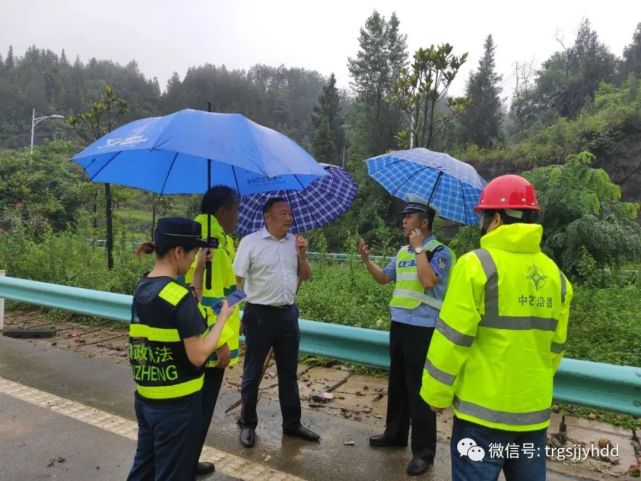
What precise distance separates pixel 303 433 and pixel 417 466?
0.88 m

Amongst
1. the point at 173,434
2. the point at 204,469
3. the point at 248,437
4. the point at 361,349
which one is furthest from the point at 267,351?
the point at 173,434

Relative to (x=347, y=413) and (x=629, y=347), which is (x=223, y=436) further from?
(x=629, y=347)

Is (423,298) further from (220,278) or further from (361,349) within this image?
(220,278)

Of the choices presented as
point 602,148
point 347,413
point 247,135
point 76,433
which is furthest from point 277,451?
point 602,148

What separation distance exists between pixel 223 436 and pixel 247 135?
7.51ft

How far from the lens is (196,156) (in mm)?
2787

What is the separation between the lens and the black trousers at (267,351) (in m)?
3.62

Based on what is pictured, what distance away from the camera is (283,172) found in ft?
8.47

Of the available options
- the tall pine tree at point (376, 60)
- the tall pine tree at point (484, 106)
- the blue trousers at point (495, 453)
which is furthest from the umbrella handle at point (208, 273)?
the tall pine tree at point (484, 106)

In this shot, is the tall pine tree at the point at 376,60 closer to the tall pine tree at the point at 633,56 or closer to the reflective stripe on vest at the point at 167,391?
the tall pine tree at the point at 633,56

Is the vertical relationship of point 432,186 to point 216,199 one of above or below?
above

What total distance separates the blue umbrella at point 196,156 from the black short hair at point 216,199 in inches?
5.3

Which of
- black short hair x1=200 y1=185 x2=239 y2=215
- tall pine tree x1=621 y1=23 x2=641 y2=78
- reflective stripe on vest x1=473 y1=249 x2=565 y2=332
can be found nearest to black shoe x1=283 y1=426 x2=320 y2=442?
black short hair x1=200 y1=185 x2=239 y2=215

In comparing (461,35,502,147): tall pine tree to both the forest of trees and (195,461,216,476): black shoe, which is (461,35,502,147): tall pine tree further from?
(195,461,216,476): black shoe
